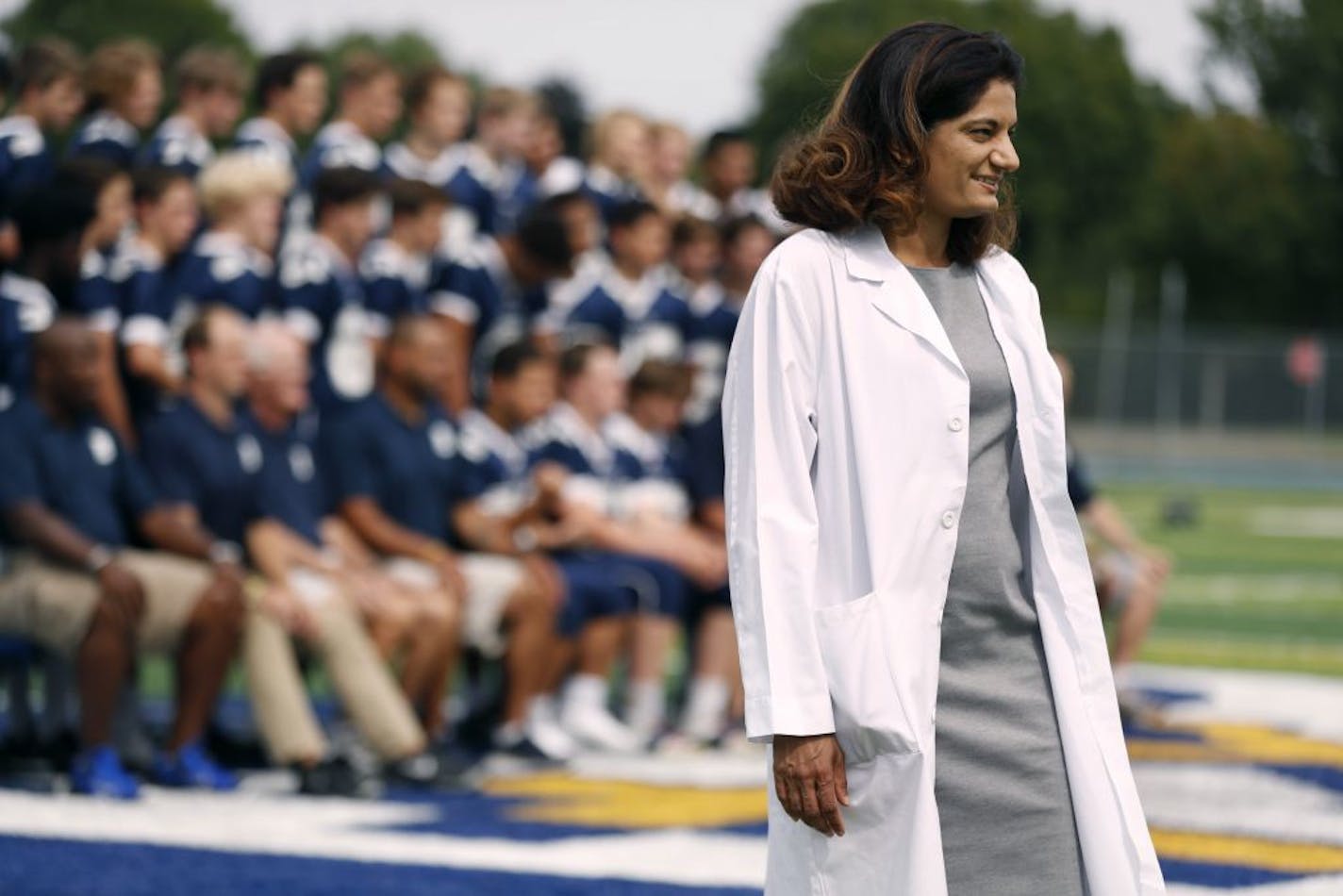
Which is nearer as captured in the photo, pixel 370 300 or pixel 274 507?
pixel 274 507

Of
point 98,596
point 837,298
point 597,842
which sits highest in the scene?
point 837,298

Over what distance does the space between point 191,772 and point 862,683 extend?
17.1 feet

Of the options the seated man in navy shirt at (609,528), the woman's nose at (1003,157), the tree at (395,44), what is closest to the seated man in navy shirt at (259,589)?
the seated man in navy shirt at (609,528)

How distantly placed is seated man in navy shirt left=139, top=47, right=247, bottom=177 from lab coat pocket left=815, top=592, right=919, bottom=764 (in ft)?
24.1

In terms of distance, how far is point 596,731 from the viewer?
10250 millimetres

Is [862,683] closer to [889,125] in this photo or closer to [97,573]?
[889,125]

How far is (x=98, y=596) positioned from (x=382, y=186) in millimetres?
3086

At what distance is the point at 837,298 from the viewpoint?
4180 millimetres

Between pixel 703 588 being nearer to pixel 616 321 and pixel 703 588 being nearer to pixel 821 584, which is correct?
pixel 616 321

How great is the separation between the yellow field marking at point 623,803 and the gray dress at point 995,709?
4134 millimetres

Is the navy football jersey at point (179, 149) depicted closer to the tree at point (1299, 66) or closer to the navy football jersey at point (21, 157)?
the navy football jersey at point (21, 157)

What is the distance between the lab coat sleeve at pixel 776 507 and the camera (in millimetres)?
4035

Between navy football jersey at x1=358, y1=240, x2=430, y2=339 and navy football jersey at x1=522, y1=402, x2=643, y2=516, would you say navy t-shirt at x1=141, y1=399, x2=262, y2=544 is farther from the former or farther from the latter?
navy football jersey at x1=522, y1=402, x2=643, y2=516

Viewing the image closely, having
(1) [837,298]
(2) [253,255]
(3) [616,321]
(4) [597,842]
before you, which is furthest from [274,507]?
(1) [837,298]
